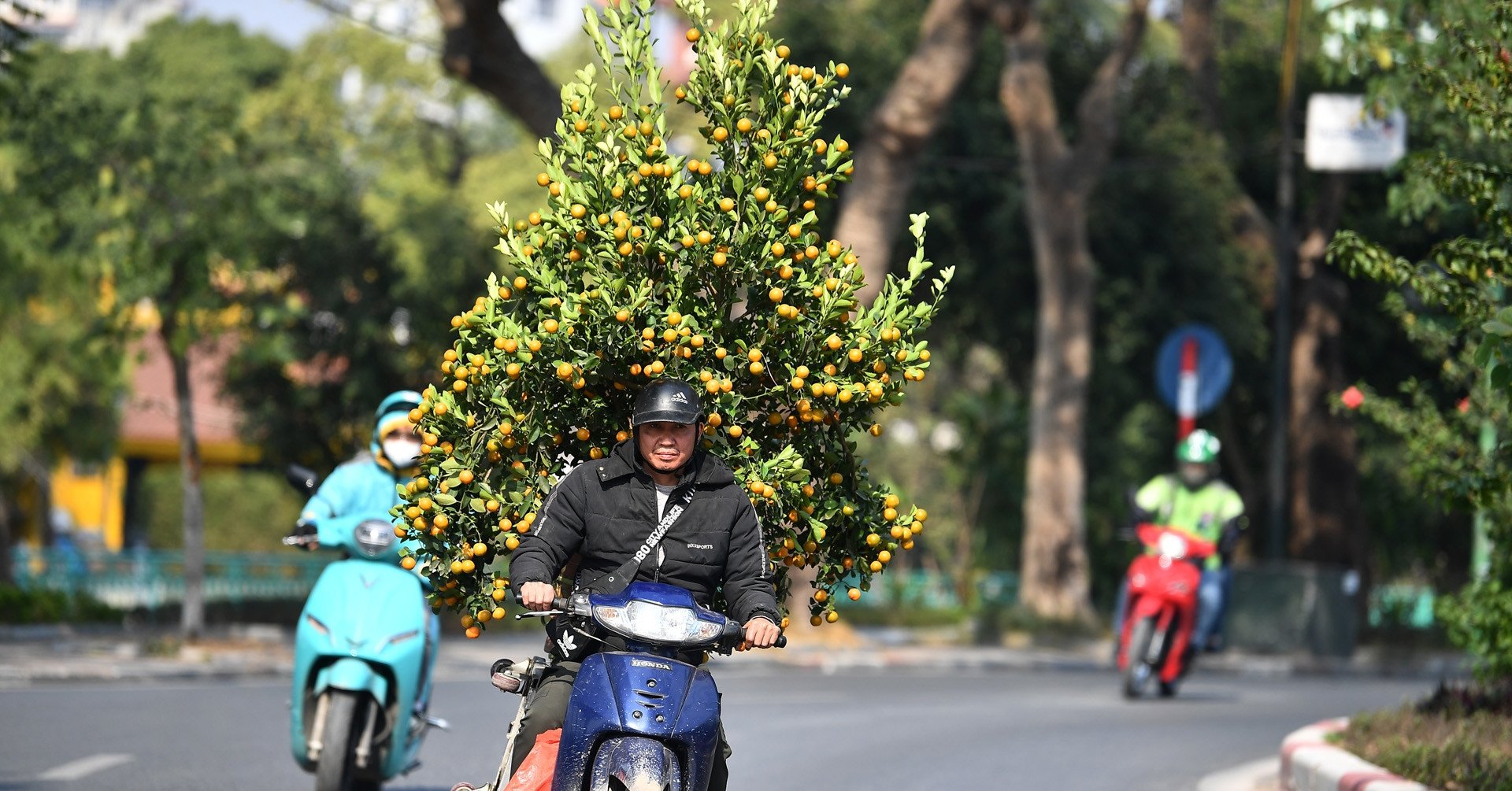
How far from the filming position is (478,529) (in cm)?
636

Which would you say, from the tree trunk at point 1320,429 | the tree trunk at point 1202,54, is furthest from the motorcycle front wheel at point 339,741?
the tree trunk at point 1202,54

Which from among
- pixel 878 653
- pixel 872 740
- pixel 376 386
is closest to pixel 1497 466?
pixel 872 740

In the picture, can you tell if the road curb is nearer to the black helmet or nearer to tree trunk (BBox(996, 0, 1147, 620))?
the black helmet

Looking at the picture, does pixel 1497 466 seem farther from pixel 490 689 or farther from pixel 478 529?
pixel 490 689

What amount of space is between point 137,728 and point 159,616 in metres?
11.2

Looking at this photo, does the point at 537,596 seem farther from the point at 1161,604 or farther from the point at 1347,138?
the point at 1347,138

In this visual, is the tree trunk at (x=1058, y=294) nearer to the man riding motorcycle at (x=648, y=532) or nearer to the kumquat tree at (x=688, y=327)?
the kumquat tree at (x=688, y=327)

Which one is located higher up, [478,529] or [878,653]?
[478,529]

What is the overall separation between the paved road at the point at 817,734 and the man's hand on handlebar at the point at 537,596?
13.7 ft

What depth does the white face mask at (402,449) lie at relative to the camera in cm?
885

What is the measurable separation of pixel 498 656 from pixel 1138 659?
6238 millimetres

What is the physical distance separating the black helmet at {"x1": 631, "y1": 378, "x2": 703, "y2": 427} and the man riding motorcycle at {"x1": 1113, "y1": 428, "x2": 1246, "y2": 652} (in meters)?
10.4

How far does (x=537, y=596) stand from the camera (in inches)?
224

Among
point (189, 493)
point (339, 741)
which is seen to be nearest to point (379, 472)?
point (339, 741)
